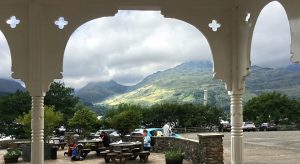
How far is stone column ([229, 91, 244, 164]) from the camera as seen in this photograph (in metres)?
5.50

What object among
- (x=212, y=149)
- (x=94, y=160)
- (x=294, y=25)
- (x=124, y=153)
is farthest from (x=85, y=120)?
(x=294, y=25)

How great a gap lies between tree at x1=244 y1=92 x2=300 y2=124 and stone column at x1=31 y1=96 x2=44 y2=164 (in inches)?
1471

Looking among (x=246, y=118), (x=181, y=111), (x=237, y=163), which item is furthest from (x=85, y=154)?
(x=246, y=118)

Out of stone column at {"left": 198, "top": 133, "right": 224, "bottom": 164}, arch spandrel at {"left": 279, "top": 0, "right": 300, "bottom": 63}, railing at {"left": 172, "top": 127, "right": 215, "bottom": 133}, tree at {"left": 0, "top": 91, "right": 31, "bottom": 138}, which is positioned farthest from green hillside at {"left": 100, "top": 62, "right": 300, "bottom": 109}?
arch spandrel at {"left": 279, "top": 0, "right": 300, "bottom": 63}

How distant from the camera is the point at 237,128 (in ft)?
18.2

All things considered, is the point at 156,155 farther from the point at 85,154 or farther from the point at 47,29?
the point at 47,29

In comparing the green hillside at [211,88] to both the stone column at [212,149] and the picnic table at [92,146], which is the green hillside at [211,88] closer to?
the picnic table at [92,146]

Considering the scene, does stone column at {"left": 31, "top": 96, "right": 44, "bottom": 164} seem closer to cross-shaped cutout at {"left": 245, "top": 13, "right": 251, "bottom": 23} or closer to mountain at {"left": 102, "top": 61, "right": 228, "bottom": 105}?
cross-shaped cutout at {"left": 245, "top": 13, "right": 251, "bottom": 23}

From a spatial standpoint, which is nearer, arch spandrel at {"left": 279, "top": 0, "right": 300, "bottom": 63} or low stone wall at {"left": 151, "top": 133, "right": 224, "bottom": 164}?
arch spandrel at {"left": 279, "top": 0, "right": 300, "bottom": 63}

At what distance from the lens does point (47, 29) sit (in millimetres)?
5086

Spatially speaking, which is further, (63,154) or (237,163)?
(63,154)

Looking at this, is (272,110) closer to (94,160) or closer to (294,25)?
(94,160)

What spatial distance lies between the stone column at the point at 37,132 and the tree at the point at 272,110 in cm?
3736

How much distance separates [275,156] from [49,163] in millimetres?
7592
